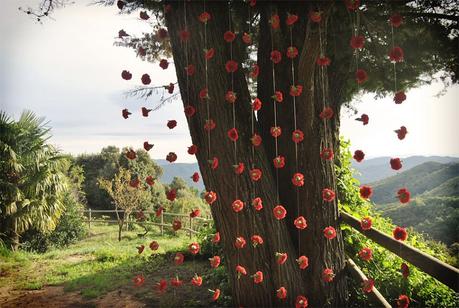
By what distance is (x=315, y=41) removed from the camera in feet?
6.14

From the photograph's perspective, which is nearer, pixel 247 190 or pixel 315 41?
pixel 315 41

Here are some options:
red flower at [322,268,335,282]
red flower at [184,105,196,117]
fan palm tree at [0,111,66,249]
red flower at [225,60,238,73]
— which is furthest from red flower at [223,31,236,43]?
fan palm tree at [0,111,66,249]

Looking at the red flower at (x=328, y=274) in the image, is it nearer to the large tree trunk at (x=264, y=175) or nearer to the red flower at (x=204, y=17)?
the large tree trunk at (x=264, y=175)

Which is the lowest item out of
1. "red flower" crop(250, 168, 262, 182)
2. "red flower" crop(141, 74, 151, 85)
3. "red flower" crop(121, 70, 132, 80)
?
"red flower" crop(250, 168, 262, 182)

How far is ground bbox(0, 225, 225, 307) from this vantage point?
3.62 metres

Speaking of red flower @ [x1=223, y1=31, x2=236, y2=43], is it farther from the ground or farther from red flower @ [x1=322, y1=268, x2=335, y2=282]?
the ground

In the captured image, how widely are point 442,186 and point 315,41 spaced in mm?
4996

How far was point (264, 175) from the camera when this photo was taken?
87.4 inches

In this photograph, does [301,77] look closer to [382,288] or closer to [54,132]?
[382,288]

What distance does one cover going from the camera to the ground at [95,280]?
11.9 ft

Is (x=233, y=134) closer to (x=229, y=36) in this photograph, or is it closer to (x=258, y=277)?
(x=229, y=36)

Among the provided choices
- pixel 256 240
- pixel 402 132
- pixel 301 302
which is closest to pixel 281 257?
pixel 256 240

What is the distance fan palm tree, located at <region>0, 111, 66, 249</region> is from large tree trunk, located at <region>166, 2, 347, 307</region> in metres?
5.58

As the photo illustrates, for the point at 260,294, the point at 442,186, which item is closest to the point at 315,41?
the point at 260,294
